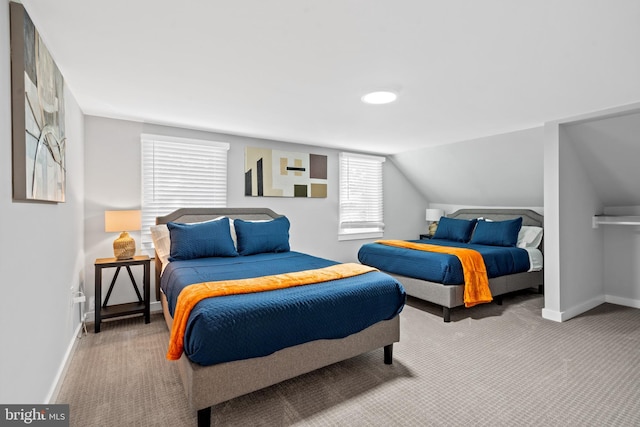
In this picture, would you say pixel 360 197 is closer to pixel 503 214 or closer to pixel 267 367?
pixel 503 214

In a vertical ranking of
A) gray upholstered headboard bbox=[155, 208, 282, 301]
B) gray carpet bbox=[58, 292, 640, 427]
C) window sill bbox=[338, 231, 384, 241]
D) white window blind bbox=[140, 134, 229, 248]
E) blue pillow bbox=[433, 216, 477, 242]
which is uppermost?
white window blind bbox=[140, 134, 229, 248]

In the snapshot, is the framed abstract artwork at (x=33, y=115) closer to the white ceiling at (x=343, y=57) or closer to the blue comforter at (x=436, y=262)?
A: the white ceiling at (x=343, y=57)

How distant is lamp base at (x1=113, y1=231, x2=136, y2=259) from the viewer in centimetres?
328

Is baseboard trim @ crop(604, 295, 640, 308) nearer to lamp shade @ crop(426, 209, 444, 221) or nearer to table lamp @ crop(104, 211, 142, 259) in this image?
lamp shade @ crop(426, 209, 444, 221)

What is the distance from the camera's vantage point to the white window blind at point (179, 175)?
377 cm

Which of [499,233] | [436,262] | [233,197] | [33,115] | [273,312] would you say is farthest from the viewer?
[499,233]

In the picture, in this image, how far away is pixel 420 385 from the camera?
2.19 metres

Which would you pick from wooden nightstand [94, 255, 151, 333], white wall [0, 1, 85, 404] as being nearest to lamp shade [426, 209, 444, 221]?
wooden nightstand [94, 255, 151, 333]

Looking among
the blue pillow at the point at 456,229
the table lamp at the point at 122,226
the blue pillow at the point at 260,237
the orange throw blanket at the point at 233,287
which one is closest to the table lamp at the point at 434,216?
the blue pillow at the point at 456,229

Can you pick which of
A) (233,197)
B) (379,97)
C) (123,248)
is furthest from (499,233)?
(123,248)

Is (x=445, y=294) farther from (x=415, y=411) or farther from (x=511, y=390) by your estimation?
(x=415, y=411)

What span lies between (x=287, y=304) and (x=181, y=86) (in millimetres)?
1998

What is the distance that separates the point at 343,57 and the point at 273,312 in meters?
1.69

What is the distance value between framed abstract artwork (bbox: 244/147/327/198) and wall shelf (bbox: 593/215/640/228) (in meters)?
3.53
